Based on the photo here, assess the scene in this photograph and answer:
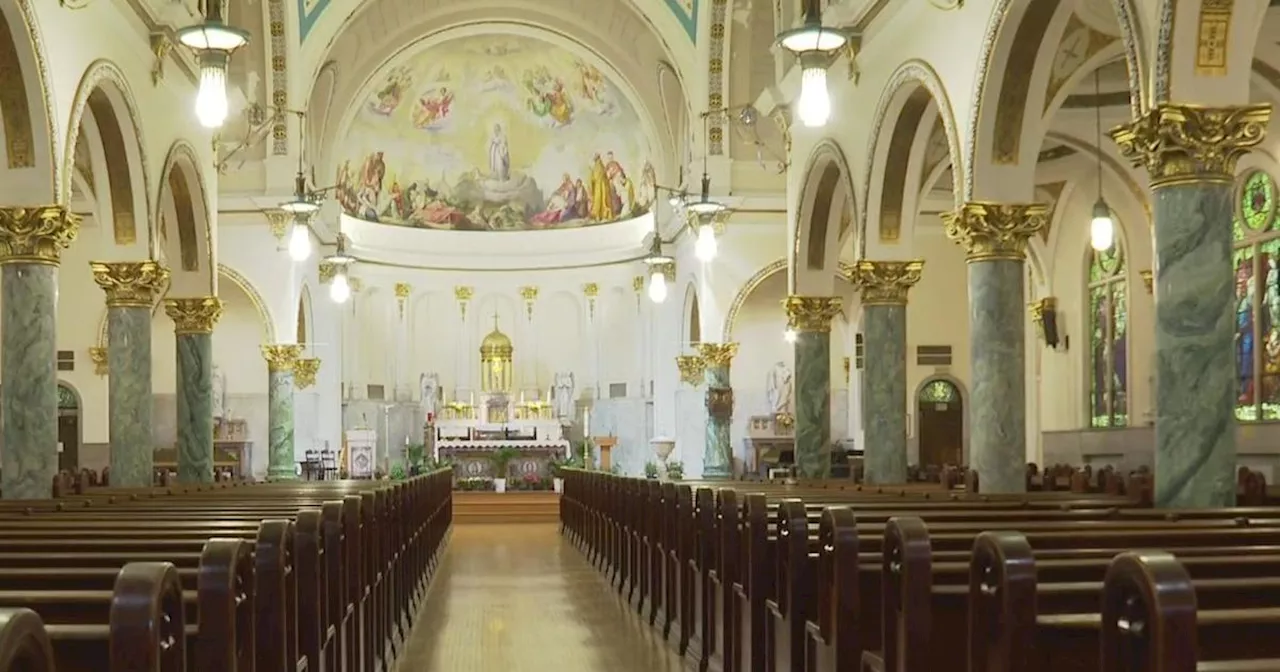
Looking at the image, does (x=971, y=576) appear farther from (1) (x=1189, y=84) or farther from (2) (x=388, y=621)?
(2) (x=388, y=621)

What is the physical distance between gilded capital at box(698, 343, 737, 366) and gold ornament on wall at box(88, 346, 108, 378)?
1273cm

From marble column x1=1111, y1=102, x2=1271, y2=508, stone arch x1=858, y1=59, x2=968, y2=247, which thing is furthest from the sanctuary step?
marble column x1=1111, y1=102, x2=1271, y2=508

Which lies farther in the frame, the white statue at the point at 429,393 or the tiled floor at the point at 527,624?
the white statue at the point at 429,393

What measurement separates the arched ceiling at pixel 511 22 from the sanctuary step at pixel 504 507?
8308 millimetres

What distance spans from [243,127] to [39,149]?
16082 mm

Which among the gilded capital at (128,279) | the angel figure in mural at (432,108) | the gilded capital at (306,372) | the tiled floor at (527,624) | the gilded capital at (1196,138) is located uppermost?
the angel figure in mural at (432,108)

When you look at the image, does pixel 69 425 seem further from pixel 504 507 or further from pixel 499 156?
pixel 499 156

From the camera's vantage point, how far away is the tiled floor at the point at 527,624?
10.7 metres

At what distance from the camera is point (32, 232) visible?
563 inches

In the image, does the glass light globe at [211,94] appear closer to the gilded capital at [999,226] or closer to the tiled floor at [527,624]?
the tiled floor at [527,624]

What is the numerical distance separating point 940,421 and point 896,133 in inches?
517

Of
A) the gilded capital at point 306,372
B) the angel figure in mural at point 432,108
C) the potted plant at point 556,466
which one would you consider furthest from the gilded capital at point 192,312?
the angel figure in mural at point 432,108

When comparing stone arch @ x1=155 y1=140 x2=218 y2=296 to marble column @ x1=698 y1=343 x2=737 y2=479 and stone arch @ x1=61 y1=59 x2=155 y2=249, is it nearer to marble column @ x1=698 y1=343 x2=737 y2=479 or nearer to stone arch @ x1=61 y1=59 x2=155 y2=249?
stone arch @ x1=61 y1=59 x2=155 y2=249

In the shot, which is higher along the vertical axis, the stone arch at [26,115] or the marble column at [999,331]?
the stone arch at [26,115]
